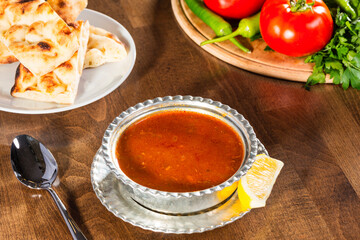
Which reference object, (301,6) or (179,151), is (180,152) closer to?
(179,151)

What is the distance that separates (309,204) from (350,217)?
0.37 ft

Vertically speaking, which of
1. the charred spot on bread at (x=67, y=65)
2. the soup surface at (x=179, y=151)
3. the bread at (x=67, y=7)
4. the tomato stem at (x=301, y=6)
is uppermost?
the tomato stem at (x=301, y=6)

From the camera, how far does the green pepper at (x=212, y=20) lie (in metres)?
1.81

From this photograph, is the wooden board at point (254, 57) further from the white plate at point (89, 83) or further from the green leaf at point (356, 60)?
the white plate at point (89, 83)

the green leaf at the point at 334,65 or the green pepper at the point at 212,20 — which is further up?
the green leaf at the point at 334,65

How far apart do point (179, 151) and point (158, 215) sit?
0.58ft

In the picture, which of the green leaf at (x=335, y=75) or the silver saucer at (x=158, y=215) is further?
the green leaf at (x=335, y=75)

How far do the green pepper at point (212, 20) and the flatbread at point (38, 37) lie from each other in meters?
0.60

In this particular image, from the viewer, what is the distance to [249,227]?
3.86 ft

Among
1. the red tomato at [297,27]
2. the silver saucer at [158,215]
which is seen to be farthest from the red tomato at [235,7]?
the silver saucer at [158,215]

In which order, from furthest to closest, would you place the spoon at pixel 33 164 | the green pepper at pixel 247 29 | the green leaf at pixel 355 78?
the green pepper at pixel 247 29
the green leaf at pixel 355 78
the spoon at pixel 33 164

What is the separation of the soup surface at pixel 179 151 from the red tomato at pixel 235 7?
0.75m

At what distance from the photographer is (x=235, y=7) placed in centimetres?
184

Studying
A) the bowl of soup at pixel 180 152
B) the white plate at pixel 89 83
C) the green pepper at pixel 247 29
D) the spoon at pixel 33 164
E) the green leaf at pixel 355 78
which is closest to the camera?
the bowl of soup at pixel 180 152
